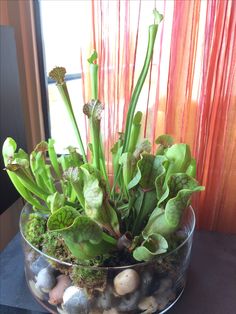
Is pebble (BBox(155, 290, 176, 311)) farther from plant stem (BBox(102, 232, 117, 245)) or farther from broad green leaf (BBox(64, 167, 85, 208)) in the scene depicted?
broad green leaf (BBox(64, 167, 85, 208))

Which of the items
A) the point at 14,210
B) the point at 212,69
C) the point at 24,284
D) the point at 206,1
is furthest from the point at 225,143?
the point at 14,210

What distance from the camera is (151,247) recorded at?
399 millimetres

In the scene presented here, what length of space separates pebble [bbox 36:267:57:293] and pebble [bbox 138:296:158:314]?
0.14 metres

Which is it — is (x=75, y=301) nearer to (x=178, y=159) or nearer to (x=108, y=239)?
(x=108, y=239)

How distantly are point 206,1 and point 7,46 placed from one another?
0.52 m

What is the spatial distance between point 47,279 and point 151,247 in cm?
19

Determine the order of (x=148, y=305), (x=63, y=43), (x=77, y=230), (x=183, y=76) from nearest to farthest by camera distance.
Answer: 1. (x=77, y=230)
2. (x=148, y=305)
3. (x=183, y=76)
4. (x=63, y=43)

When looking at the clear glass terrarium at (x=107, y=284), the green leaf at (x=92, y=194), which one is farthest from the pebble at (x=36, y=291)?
the green leaf at (x=92, y=194)

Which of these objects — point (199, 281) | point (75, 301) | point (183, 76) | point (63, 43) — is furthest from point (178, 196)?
point (63, 43)

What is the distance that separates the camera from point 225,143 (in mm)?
767

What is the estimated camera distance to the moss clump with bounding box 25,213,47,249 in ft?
1.70

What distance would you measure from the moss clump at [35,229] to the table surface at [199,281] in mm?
133

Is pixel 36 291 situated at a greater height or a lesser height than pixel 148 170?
lesser

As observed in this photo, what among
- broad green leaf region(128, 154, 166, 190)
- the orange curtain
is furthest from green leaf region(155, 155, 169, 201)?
the orange curtain
